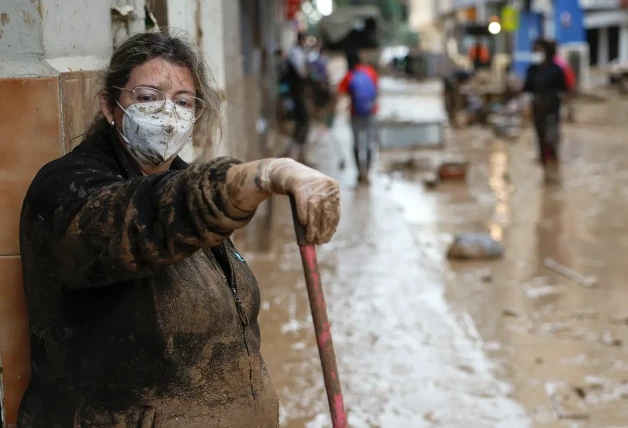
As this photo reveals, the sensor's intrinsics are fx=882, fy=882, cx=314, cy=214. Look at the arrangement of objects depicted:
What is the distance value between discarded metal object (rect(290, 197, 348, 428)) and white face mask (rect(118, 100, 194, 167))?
1.48ft

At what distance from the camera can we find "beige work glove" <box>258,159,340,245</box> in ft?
5.54

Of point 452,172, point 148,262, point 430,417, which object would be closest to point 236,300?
point 148,262

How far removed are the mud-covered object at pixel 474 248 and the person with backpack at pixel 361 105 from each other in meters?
4.32

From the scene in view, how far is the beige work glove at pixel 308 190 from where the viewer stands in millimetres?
1688

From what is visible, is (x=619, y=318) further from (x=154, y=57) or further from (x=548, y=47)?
(x=548, y=47)

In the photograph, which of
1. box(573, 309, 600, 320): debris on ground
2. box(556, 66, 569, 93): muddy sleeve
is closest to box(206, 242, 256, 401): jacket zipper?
box(573, 309, 600, 320): debris on ground

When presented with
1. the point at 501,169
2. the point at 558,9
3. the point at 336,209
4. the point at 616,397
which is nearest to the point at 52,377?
the point at 336,209

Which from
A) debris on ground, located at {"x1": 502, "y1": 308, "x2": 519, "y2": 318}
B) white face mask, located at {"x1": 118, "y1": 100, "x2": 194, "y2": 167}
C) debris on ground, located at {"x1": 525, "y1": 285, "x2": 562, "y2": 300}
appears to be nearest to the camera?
white face mask, located at {"x1": 118, "y1": 100, "x2": 194, "y2": 167}

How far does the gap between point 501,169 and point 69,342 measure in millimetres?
12609

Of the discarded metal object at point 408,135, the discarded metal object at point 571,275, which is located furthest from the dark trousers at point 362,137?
the discarded metal object at point 571,275

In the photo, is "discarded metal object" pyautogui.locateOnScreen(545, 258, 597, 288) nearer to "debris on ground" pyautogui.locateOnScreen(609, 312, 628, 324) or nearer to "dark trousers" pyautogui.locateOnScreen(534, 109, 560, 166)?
"debris on ground" pyautogui.locateOnScreen(609, 312, 628, 324)

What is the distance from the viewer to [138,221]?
5.71 feet

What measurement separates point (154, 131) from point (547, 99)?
1107cm

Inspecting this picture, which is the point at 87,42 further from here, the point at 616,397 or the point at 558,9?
the point at 558,9
